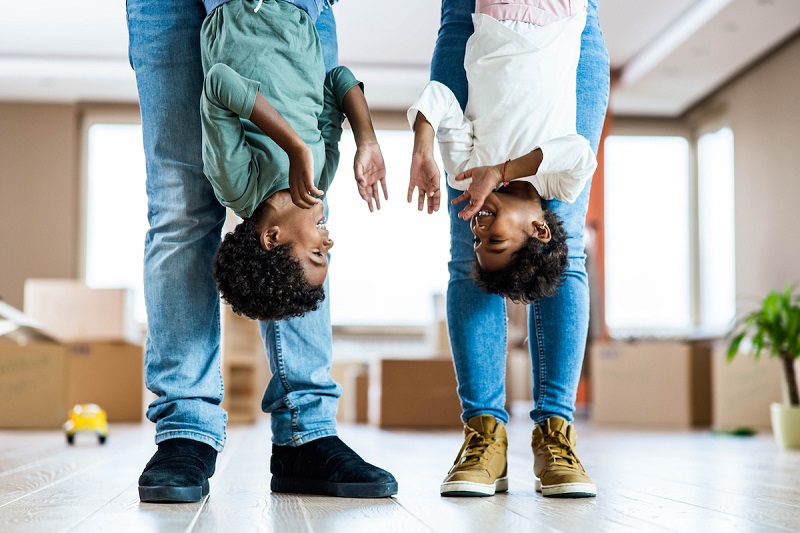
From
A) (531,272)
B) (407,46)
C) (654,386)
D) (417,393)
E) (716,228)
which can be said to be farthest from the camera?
(716,228)

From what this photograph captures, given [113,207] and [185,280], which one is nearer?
[185,280]

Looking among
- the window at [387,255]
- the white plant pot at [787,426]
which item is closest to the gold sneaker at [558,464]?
the white plant pot at [787,426]

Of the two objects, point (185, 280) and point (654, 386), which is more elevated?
point (185, 280)

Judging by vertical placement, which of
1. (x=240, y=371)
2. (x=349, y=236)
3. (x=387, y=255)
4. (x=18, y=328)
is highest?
(x=349, y=236)

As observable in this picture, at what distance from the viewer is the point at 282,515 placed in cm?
113

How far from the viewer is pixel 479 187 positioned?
4.42 feet

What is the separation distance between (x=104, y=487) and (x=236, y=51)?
0.75 meters

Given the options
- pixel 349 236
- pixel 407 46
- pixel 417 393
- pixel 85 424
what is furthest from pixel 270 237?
pixel 349 236

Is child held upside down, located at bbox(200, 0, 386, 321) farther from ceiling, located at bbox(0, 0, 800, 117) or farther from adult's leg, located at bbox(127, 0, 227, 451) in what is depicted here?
ceiling, located at bbox(0, 0, 800, 117)

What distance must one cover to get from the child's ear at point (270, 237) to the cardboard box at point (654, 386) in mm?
4288

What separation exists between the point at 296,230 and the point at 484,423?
43 centimetres

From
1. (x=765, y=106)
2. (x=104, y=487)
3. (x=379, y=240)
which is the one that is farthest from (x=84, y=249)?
(x=104, y=487)

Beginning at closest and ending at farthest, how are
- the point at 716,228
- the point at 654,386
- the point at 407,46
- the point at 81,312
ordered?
the point at 81,312 < the point at 654,386 < the point at 407,46 < the point at 716,228

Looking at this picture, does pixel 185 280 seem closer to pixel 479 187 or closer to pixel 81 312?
pixel 479 187
